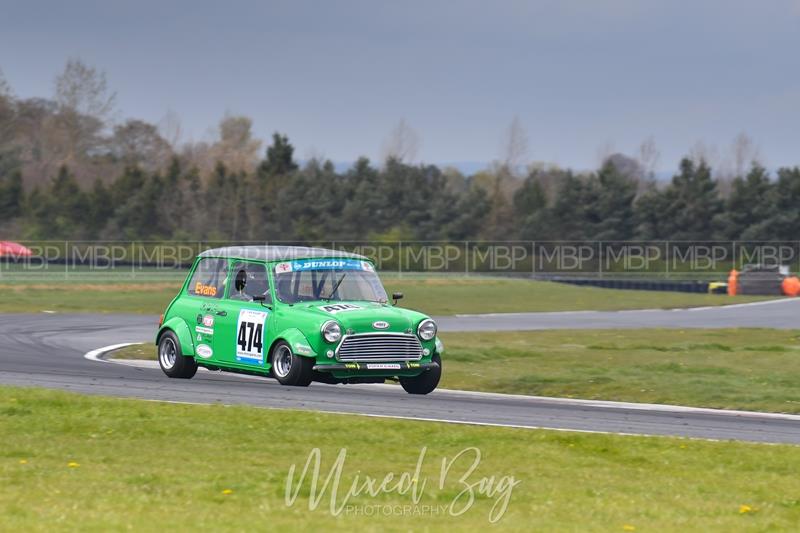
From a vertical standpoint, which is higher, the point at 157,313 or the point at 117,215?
the point at 117,215

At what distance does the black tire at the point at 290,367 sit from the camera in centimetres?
1477

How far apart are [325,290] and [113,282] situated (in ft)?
106

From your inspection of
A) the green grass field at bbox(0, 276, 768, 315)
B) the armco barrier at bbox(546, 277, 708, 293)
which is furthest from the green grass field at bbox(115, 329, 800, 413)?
the armco barrier at bbox(546, 277, 708, 293)

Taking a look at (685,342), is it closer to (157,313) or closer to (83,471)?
(157,313)

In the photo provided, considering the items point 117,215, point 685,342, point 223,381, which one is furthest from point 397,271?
point 223,381

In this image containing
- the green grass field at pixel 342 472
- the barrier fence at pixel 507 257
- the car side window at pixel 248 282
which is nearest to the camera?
the green grass field at pixel 342 472

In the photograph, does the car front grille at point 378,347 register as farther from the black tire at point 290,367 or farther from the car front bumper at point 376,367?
the black tire at point 290,367

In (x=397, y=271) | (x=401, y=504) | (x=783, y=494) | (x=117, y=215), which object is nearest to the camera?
(x=401, y=504)

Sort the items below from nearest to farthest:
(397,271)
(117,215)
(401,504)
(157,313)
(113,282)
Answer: (401,504)
(157,313)
(113,282)
(397,271)
(117,215)

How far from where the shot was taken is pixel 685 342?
25828mm

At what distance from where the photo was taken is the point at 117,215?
231 ft

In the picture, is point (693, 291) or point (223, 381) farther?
point (693, 291)

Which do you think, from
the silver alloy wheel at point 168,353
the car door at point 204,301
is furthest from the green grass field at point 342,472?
the silver alloy wheel at point 168,353

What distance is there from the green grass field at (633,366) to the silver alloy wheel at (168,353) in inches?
133
